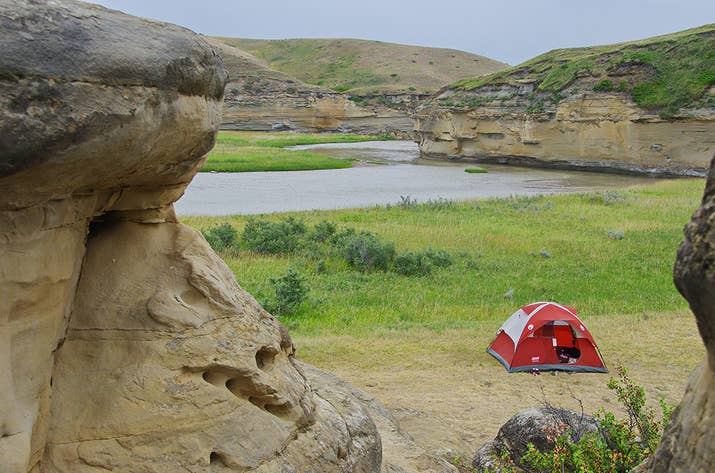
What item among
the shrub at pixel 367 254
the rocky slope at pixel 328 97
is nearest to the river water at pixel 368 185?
the shrub at pixel 367 254

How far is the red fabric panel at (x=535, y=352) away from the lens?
468 inches

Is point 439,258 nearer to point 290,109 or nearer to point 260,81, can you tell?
point 290,109

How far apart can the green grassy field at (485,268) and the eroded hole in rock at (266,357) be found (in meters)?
7.50

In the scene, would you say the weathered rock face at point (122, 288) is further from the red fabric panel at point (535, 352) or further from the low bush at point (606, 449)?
the red fabric panel at point (535, 352)

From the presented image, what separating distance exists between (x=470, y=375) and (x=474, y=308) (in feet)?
12.3

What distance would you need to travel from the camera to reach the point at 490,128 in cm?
5731

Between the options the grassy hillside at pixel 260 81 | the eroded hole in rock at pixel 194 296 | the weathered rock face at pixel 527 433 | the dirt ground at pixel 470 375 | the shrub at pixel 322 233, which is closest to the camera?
the eroded hole in rock at pixel 194 296

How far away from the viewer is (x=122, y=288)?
521 cm

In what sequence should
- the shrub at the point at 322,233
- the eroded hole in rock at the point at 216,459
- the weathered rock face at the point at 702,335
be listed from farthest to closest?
the shrub at the point at 322,233 < the eroded hole in rock at the point at 216,459 < the weathered rock face at the point at 702,335

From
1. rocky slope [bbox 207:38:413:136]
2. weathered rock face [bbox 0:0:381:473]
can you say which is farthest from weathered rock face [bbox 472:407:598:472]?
rocky slope [bbox 207:38:413:136]

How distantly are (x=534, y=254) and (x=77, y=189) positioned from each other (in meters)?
17.6

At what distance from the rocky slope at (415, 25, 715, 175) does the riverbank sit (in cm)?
2189

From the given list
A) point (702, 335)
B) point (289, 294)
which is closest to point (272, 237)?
point (289, 294)

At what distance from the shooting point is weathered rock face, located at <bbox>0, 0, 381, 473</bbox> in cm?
371
